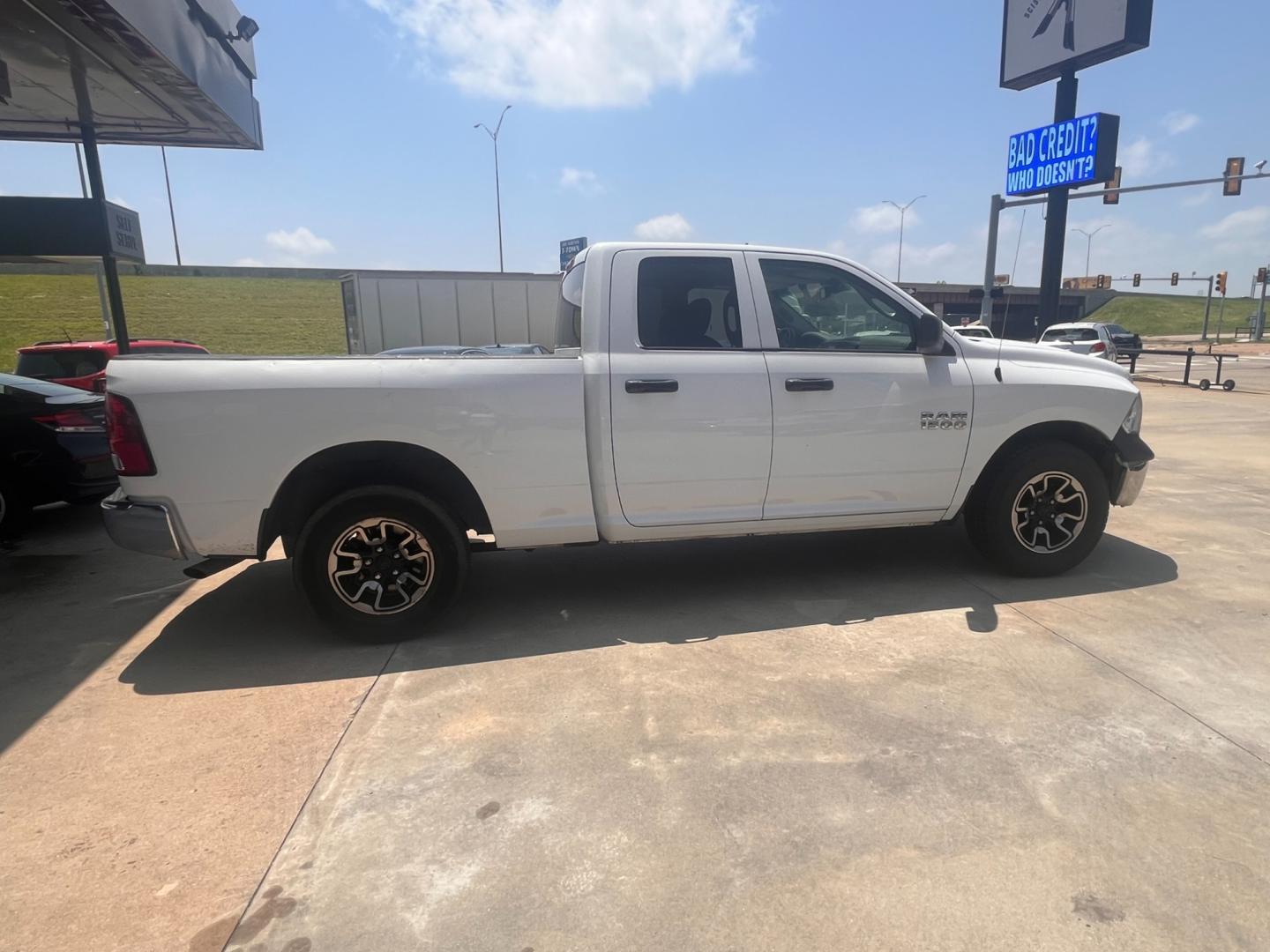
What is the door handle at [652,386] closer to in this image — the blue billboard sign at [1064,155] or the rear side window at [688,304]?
the rear side window at [688,304]

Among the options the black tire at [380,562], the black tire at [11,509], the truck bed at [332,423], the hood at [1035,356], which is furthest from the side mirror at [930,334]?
the black tire at [11,509]

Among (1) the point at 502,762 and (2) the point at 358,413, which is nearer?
(1) the point at 502,762

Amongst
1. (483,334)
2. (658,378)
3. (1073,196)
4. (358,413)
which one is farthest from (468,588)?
(1073,196)

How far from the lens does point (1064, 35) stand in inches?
868

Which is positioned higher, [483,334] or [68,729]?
[483,334]

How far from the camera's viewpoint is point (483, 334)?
2261 cm

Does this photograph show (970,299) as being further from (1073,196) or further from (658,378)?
(658,378)

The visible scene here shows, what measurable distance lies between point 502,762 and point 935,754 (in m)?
1.66

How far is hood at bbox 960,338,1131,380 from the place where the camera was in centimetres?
450

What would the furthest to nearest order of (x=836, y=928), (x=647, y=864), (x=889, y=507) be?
(x=889, y=507) → (x=647, y=864) → (x=836, y=928)

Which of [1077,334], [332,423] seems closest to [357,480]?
[332,423]

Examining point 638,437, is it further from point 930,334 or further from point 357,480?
point 930,334

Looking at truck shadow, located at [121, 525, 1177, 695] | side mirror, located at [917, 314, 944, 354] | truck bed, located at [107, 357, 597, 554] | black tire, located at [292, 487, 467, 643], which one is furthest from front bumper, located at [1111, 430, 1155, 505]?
black tire, located at [292, 487, 467, 643]

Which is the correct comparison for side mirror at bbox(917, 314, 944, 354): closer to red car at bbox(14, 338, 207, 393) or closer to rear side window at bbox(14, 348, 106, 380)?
red car at bbox(14, 338, 207, 393)
